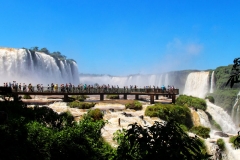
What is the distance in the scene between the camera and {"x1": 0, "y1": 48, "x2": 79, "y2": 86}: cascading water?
50.0m

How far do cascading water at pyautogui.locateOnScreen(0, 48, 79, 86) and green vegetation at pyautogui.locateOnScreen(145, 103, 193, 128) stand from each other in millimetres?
33009

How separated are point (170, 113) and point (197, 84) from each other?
41968mm

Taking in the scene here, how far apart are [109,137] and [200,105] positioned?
2287 cm

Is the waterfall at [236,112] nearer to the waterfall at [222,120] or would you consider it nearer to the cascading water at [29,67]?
the waterfall at [222,120]

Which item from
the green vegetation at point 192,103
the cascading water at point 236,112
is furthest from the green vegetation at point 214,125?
the cascading water at point 236,112

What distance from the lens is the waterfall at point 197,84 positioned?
66.0 m

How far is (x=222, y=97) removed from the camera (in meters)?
61.9

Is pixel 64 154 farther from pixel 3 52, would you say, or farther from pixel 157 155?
pixel 3 52

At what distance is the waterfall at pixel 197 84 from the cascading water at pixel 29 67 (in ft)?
106

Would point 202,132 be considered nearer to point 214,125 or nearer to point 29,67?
point 214,125

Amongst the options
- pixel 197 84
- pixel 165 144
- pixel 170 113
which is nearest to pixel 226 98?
pixel 197 84

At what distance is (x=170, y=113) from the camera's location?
28.5 m

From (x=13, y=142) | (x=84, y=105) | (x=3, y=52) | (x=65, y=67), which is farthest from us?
(x=65, y=67)

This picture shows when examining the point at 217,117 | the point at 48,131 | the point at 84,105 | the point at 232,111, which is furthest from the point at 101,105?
the point at 232,111
